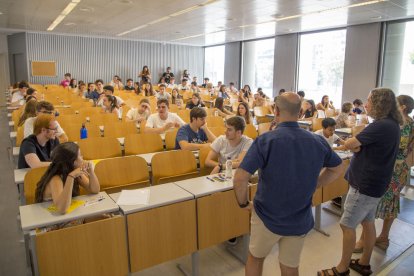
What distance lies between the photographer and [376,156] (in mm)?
2518

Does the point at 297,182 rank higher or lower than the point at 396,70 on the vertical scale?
lower

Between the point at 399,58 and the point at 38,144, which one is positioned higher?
the point at 399,58

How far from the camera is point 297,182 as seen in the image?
1.82m

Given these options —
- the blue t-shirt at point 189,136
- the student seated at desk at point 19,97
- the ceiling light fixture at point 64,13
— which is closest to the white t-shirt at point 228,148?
the blue t-shirt at point 189,136

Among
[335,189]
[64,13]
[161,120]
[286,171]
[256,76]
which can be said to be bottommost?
[335,189]

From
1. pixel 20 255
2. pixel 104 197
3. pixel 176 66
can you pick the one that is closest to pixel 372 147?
pixel 104 197

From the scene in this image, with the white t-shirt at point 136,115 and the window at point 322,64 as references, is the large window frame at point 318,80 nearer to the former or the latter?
the window at point 322,64

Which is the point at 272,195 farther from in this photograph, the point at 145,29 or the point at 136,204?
the point at 145,29

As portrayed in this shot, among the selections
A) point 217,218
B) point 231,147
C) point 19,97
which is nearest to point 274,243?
point 217,218

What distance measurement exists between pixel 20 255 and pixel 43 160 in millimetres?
937

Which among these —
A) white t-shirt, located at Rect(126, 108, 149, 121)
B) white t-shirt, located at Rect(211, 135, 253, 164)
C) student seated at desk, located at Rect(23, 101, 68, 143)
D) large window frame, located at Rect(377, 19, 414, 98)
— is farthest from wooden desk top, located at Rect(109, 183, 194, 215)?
large window frame, located at Rect(377, 19, 414, 98)

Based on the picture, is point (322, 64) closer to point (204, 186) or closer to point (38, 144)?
point (204, 186)

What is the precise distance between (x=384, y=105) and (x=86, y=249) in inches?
96.6

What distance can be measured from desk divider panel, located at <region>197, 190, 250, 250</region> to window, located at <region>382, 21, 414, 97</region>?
9525 millimetres
